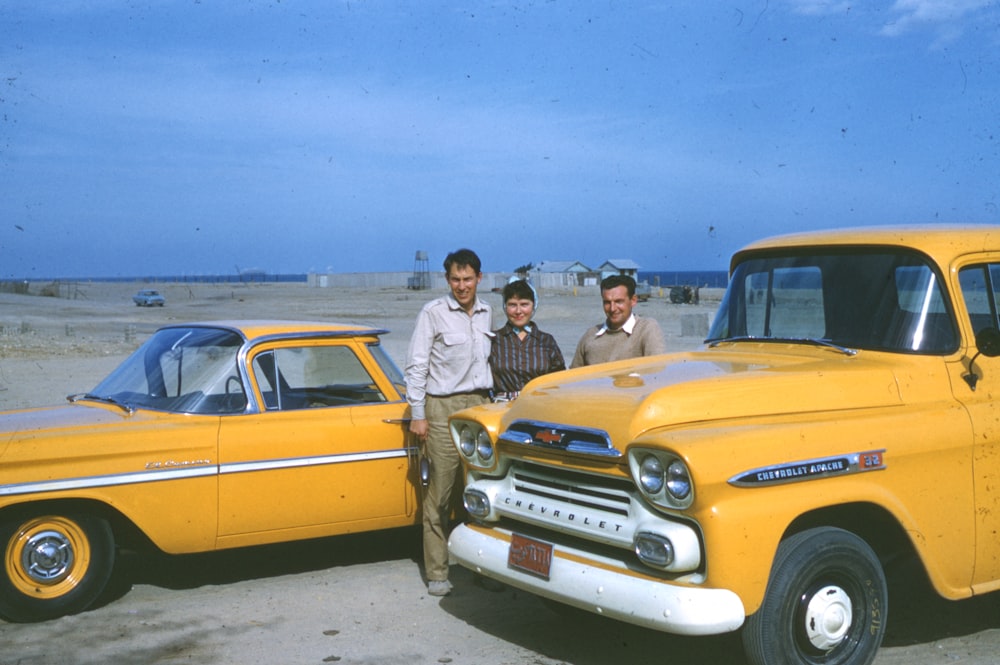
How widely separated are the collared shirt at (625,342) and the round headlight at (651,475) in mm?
2207

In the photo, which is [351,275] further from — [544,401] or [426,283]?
[544,401]

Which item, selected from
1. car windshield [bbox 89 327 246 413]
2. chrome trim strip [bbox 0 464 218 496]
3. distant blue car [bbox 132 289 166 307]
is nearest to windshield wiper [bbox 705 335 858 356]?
car windshield [bbox 89 327 246 413]

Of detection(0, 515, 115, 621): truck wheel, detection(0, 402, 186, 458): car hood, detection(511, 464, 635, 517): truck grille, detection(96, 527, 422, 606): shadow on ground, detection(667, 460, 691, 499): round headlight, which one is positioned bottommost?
detection(96, 527, 422, 606): shadow on ground

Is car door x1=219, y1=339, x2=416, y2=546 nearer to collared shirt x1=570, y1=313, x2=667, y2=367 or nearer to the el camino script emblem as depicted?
collared shirt x1=570, y1=313, x2=667, y2=367

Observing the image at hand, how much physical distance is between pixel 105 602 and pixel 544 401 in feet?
10.1

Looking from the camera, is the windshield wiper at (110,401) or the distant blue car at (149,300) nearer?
the windshield wiper at (110,401)

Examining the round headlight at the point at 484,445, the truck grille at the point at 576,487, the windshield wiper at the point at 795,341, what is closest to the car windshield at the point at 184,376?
the round headlight at the point at 484,445

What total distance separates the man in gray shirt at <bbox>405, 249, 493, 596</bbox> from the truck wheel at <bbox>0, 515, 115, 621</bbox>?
1.87 meters

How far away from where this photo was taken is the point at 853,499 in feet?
14.1

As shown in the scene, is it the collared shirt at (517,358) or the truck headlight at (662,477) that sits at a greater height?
the collared shirt at (517,358)

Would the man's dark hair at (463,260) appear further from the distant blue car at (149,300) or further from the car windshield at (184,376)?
the distant blue car at (149,300)

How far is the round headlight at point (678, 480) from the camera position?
4.04 m

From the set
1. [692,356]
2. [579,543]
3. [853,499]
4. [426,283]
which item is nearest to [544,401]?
[579,543]

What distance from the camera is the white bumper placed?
394cm
